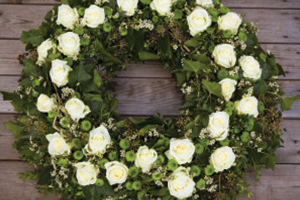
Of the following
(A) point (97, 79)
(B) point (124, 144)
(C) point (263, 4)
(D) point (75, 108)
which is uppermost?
(C) point (263, 4)

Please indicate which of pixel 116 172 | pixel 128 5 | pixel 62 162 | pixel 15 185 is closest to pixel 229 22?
pixel 128 5

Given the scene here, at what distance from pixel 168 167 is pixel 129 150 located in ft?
0.56

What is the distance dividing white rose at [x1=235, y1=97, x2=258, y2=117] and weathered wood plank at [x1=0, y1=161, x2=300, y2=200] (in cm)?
42

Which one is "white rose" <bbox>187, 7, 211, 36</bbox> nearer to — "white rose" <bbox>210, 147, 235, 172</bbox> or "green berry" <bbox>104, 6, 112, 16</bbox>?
"green berry" <bbox>104, 6, 112, 16</bbox>

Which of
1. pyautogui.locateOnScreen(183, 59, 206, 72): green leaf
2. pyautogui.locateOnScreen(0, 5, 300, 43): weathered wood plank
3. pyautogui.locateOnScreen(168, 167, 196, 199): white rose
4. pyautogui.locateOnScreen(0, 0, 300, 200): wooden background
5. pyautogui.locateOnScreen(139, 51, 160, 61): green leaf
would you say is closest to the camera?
pyautogui.locateOnScreen(168, 167, 196, 199): white rose

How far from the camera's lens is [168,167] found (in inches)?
42.6

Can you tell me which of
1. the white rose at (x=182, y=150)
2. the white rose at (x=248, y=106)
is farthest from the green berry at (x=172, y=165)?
the white rose at (x=248, y=106)

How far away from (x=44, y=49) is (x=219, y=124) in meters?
0.79

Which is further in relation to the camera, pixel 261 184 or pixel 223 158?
pixel 261 184

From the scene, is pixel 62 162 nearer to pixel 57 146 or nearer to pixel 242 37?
pixel 57 146

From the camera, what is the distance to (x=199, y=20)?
1183 millimetres

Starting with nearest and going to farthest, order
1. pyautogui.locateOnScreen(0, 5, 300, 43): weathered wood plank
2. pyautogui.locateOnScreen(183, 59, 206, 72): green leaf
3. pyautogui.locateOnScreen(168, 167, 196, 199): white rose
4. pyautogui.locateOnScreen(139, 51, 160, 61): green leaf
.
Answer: pyautogui.locateOnScreen(168, 167, 196, 199): white rose < pyautogui.locateOnScreen(183, 59, 206, 72): green leaf < pyautogui.locateOnScreen(139, 51, 160, 61): green leaf < pyautogui.locateOnScreen(0, 5, 300, 43): weathered wood plank

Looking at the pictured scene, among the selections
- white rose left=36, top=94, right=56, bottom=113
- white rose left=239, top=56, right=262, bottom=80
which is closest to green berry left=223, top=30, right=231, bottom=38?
white rose left=239, top=56, right=262, bottom=80

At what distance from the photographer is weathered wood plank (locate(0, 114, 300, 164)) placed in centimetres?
141
